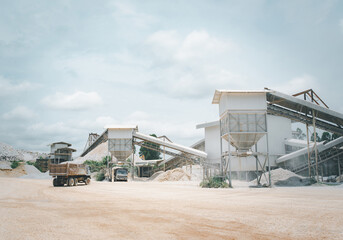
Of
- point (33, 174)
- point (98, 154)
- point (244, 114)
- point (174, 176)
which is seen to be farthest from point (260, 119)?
point (98, 154)

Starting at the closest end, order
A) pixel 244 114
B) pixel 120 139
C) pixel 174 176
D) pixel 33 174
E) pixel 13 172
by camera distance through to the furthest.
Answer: pixel 244 114 < pixel 174 176 < pixel 120 139 < pixel 33 174 < pixel 13 172

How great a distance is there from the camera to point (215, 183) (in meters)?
26.6

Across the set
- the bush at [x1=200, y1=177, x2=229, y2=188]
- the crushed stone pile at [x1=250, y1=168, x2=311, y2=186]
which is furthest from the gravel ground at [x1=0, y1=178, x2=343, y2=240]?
the crushed stone pile at [x1=250, y1=168, x2=311, y2=186]

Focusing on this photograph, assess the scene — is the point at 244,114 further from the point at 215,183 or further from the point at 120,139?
the point at 120,139

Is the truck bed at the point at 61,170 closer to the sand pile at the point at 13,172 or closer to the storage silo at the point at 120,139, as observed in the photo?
the storage silo at the point at 120,139

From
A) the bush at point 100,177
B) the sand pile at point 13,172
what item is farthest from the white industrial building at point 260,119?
the sand pile at point 13,172

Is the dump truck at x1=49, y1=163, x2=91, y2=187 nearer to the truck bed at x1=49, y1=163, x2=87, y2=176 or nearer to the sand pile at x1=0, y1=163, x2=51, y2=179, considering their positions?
the truck bed at x1=49, y1=163, x2=87, y2=176

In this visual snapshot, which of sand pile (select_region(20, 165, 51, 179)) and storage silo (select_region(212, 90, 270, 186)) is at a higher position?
storage silo (select_region(212, 90, 270, 186))

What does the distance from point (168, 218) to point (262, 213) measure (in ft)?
11.6

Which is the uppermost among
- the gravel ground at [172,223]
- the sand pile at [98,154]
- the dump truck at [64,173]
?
the sand pile at [98,154]

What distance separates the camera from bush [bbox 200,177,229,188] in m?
26.3

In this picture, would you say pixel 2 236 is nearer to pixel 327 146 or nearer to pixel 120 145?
pixel 327 146

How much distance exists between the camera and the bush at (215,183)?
26.3m

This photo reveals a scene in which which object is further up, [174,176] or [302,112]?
[302,112]
